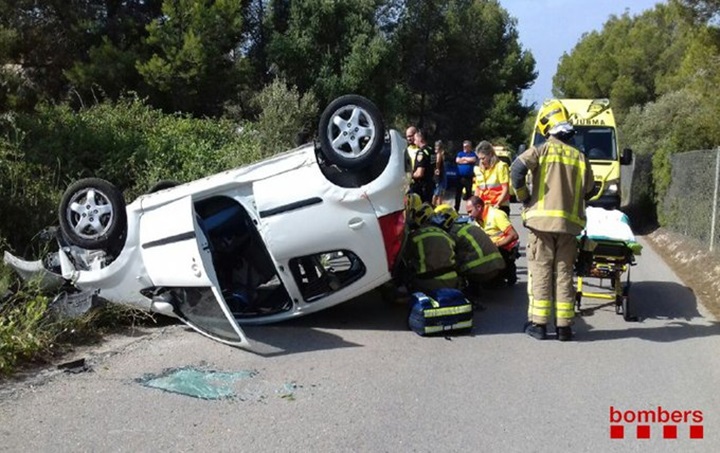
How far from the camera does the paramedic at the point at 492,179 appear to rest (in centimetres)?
1061

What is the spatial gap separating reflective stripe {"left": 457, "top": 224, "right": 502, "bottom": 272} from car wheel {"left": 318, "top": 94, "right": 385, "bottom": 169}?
2.02 meters

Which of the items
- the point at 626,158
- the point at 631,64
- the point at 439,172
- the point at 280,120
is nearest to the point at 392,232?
the point at 439,172

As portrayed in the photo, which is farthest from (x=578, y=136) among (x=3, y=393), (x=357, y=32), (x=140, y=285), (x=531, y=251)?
(x=357, y=32)

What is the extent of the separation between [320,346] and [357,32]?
79.8 feet

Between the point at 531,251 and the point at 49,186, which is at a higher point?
the point at 49,186

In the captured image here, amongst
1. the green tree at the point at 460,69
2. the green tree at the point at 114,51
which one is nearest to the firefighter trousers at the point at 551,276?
the green tree at the point at 114,51

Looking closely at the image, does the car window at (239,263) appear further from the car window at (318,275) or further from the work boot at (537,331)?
the work boot at (537,331)

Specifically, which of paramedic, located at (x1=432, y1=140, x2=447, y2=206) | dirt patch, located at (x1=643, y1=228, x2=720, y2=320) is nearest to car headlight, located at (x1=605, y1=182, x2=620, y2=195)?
dirt patch, located at (x1=643, y1=228, x2=720, y2=320)

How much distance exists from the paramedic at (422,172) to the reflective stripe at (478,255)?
3727 millimetres

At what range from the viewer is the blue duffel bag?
7188 mm

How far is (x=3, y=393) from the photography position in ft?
17.8

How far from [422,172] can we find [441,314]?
554 cm

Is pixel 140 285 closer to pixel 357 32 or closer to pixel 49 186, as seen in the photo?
pixel 49 186

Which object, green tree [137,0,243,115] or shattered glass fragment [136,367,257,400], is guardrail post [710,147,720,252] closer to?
shattered glass fragment [136,367,257,400]
